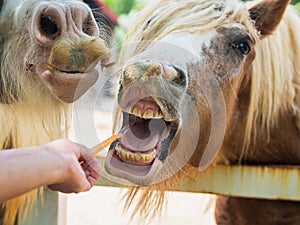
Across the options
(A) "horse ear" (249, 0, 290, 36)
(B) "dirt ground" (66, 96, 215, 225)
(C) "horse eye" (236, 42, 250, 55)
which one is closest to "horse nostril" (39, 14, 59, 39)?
(C) "horse eye" (236, 42, 250, 55)

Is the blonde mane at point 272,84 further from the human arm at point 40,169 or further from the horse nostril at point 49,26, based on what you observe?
the human arm at point 40,169

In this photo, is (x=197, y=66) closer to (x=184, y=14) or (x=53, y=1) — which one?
(x=184, y=14)

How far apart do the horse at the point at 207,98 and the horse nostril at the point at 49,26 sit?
10.8 inches

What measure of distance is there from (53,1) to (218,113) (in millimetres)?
796

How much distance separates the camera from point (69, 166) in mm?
1209

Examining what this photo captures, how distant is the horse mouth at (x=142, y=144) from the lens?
168 cm

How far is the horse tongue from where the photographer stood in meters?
1.72

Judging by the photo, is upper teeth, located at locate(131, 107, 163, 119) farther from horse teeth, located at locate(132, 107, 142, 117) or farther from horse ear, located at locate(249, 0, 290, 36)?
horse ear, located at locate(249, 0, 290, 36)

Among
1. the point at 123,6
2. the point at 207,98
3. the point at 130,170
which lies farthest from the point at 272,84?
the point at 123,6

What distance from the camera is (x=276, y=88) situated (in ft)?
8.04

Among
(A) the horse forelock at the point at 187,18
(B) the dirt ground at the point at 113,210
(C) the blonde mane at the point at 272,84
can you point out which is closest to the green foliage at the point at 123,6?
(B) the dirt ground at the point at 113,210

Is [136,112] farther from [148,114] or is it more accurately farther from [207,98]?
[207,98]

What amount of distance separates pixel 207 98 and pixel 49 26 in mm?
655

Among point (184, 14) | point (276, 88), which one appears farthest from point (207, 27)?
point (276, 88)
